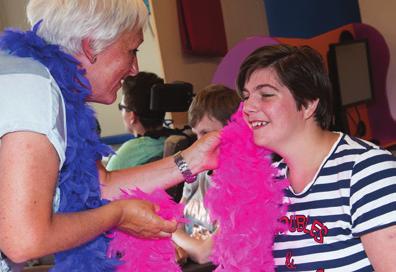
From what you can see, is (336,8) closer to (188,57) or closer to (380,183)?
(188,57)

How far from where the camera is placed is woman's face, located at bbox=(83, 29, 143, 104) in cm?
137

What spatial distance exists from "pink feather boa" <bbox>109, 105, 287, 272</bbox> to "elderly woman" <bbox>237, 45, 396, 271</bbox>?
0.05 m

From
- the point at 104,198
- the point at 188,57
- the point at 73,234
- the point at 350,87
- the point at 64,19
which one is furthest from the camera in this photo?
the point at 188,57

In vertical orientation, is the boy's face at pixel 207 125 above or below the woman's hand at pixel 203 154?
below

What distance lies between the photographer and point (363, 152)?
1.43 meters

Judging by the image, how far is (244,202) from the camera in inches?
66.8

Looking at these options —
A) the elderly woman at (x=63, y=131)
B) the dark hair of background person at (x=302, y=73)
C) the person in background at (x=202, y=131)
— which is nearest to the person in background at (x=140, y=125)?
the person in background at (x=202, y=131)

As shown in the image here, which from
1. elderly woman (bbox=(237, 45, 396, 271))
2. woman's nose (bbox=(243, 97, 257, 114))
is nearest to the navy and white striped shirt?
elderly woman (bbox=(237, 45, 396, 271))

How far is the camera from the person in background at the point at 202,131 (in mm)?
2301

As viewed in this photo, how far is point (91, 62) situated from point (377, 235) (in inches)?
30.8

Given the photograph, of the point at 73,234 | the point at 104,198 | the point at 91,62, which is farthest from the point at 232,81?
the point at 73,234

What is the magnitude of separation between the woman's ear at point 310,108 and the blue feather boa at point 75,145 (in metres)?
0.55

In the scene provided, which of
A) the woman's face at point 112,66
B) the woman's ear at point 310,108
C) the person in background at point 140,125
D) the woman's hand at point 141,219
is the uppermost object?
the woman's face at point 112,66

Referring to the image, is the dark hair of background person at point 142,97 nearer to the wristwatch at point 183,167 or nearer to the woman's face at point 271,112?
the wristwatch at point 183,167
